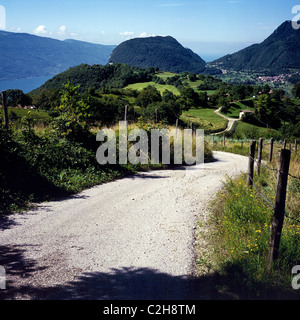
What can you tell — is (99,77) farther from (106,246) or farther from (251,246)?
(251,246)

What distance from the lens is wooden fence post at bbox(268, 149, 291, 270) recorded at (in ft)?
13.2

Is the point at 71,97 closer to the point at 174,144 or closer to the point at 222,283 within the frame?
the point at 174,144

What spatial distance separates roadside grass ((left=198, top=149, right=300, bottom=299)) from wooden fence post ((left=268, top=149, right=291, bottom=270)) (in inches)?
5.8

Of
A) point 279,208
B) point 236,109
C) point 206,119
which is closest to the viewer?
point 279,208

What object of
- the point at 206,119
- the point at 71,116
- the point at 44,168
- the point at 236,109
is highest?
the point at 236,109

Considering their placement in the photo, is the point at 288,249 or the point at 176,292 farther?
the point at 288,249

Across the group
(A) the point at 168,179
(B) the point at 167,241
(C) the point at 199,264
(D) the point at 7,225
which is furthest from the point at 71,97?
(C) the point at 199,264

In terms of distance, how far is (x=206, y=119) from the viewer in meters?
81.4

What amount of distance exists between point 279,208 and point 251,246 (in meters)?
1.02

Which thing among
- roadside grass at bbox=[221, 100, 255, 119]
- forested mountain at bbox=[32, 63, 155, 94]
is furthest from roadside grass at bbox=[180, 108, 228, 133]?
forested mountain at bbox=[32, 63, 155, 94]

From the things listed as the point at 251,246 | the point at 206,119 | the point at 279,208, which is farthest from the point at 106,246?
the point at 206,119

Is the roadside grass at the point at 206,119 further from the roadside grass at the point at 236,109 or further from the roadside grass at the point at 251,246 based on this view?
the roadside grass at the point at 251,246

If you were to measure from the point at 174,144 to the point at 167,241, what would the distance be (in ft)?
27.6

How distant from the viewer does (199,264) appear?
16.4ft
